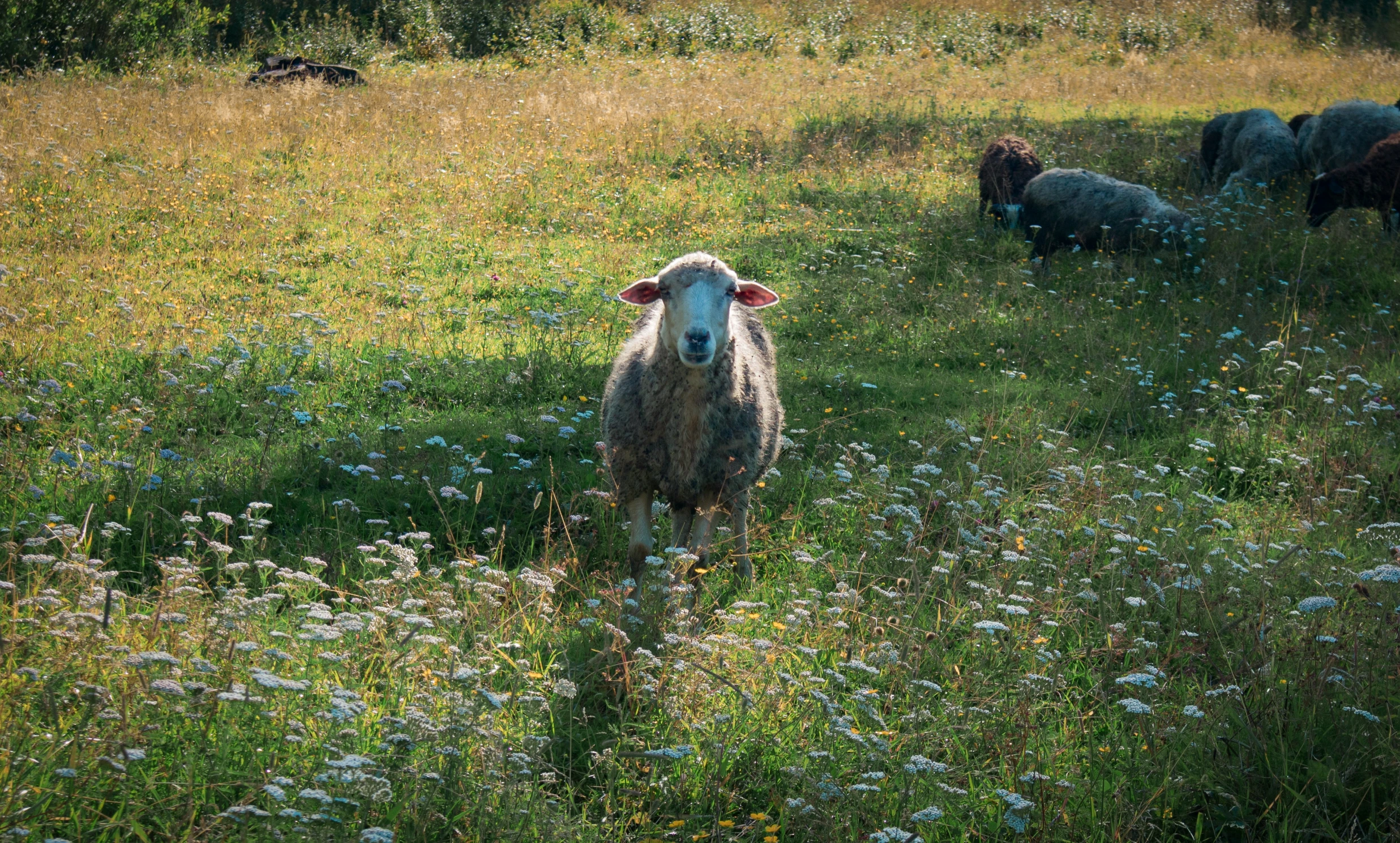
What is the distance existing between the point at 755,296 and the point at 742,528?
124cm

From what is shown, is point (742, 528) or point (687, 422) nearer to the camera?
point (687, 422)

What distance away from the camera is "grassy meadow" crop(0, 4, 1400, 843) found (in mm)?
2878

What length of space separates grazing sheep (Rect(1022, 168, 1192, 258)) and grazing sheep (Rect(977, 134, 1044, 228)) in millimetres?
315

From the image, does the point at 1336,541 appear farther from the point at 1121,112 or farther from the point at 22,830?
the point at 1121,112

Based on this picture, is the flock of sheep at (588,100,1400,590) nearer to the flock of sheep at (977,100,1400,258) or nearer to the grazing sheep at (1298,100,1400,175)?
the flock of sheep at (977,100,1400,258)

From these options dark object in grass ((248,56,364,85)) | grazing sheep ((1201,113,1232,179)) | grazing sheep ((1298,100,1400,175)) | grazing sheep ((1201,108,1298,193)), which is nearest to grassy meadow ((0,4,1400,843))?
grazing sheep ((1201,108,1298,193))

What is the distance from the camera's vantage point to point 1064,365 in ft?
26.9

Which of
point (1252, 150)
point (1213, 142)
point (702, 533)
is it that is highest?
point (1213, 142)

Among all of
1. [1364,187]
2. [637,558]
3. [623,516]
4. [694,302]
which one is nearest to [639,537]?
[637,558]

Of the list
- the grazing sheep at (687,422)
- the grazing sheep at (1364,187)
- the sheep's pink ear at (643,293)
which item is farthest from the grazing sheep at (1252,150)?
the sheep's pink ear at (643,293)

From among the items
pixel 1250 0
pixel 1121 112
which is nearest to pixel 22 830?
pixel 1121 112

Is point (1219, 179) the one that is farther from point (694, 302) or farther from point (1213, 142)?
point (694, 302)

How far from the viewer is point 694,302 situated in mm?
4648

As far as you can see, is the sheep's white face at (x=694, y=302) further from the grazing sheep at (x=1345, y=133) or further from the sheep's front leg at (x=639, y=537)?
the grazing sheep at (x=1345, y=133)
